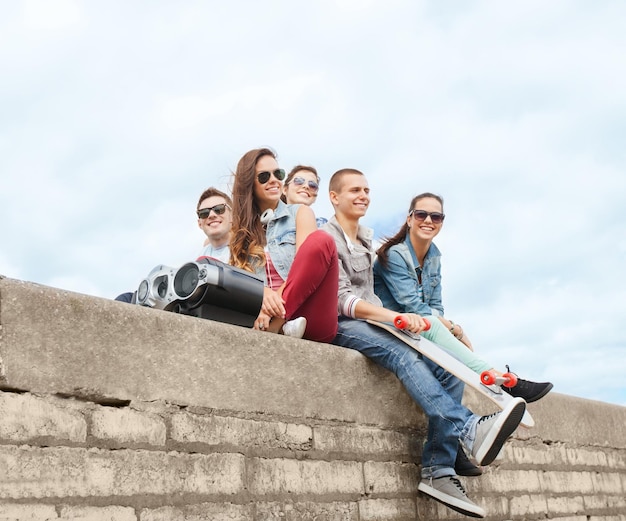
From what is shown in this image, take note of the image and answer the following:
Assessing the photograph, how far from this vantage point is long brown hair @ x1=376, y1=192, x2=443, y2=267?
4.92 metres

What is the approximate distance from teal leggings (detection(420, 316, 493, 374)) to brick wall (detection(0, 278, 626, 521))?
0.33 meters

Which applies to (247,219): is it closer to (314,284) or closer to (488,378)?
(314,284)

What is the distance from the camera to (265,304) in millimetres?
3904

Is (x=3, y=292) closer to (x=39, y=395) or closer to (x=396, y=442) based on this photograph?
(x=39, y=395)

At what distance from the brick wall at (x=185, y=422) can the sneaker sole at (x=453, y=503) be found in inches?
4.5

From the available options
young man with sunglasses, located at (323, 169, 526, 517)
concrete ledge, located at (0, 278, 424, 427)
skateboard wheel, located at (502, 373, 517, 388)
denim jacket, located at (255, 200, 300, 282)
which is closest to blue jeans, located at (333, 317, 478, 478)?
young man with sunglasses, located at (323, 169, 526, 517)

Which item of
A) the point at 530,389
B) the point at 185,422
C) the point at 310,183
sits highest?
the point at 310,183

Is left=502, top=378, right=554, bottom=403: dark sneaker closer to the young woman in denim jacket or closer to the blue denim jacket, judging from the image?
the young woman in denim jacket

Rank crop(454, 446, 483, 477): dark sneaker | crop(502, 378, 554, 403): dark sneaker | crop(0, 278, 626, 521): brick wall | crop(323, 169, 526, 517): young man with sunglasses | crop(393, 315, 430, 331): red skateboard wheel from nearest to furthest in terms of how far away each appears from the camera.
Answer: crop(0, 278, 626, 521): brick wall → crop(323, 169, 526, 517): young man with sunglasses → crop(393, 315, 430, 331): red skateboard wheel → crop(454, 446, 483, 477): dark sneaker → crop(502, 378, 554, 403): dark sneaker

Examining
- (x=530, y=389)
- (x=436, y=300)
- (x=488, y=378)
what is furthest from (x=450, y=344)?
(x=436, y=300)

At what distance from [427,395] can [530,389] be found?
2.07 ft

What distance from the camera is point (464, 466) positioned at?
4.31 meters

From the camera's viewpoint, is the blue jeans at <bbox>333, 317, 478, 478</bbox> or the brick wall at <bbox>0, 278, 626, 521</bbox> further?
the blue jeans at <bbox>333, 317, 478, 478</bbox>

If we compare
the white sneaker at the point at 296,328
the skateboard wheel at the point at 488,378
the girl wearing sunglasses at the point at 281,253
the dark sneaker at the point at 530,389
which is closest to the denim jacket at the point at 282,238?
the girl wearing sunglasses at the point at 281,253
